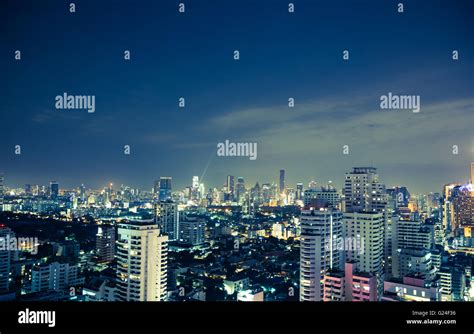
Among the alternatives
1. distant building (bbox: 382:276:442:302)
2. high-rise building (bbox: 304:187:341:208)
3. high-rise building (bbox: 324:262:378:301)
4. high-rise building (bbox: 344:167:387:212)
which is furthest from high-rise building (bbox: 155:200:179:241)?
distant building (bbox: 382:276:442:302)

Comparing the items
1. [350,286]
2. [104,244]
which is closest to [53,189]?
[104,244]

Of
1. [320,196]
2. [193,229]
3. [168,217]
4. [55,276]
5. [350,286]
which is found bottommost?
[55,276]

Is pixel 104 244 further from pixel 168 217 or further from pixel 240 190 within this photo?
pixel 240 190

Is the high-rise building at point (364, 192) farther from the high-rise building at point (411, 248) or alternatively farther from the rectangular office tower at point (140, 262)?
the rectangular office tower at point (140, 262)

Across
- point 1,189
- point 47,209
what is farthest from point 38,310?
point 47,209

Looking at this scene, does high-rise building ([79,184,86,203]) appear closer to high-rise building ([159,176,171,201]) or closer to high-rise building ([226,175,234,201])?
high-rise building ([159,176,171,201])

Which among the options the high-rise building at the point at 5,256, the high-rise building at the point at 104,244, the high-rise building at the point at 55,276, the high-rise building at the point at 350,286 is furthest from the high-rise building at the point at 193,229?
the high-rise building at the point at 350,286

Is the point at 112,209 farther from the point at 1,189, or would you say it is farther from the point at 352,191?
the point at 352,191
